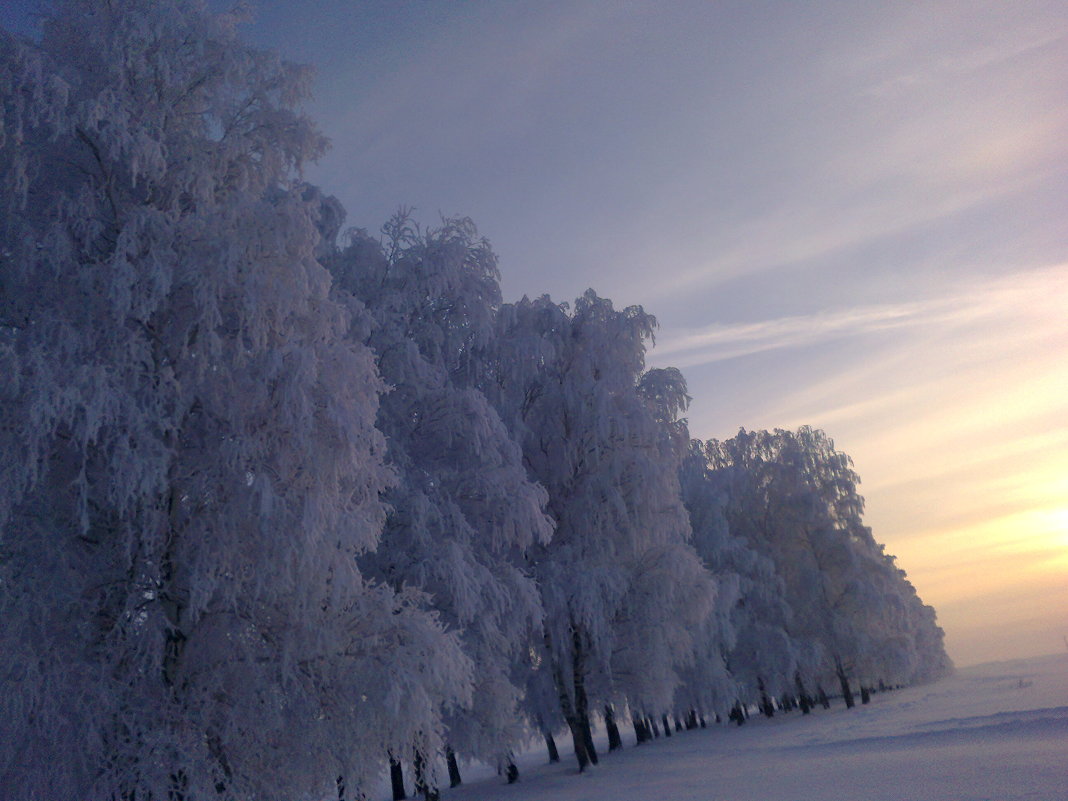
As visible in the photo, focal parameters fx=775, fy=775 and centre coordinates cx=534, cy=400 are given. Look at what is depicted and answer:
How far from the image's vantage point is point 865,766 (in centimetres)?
1219

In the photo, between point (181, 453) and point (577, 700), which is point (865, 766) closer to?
point (577, 700)

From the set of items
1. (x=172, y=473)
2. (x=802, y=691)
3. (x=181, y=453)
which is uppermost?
(x=181, y=453)

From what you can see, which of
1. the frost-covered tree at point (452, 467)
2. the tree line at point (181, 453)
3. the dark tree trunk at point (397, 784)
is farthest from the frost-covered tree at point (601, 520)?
the tree line at point (181, 453)

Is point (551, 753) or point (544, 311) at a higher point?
point (544, 311)

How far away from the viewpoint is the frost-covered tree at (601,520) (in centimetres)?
1773

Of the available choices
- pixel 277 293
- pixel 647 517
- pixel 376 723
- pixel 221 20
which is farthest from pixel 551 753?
pixel 221 20

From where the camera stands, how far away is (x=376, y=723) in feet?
28.4

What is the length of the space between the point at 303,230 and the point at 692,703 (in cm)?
2424

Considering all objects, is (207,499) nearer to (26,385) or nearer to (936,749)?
(26,385)

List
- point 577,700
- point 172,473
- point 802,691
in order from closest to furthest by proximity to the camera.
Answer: point 172,473 < point 577,700 < point 802,691

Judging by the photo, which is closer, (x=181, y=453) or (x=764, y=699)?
(x=181, y=453)

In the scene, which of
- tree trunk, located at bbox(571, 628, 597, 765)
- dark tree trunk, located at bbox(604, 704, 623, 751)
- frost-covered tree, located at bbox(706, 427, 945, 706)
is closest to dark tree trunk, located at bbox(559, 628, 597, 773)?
tree trunk, located at bbox(571, 628, 597, 765)

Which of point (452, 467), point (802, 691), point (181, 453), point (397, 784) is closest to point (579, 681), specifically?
point (397, 784)

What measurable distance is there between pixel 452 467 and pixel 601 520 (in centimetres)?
428
